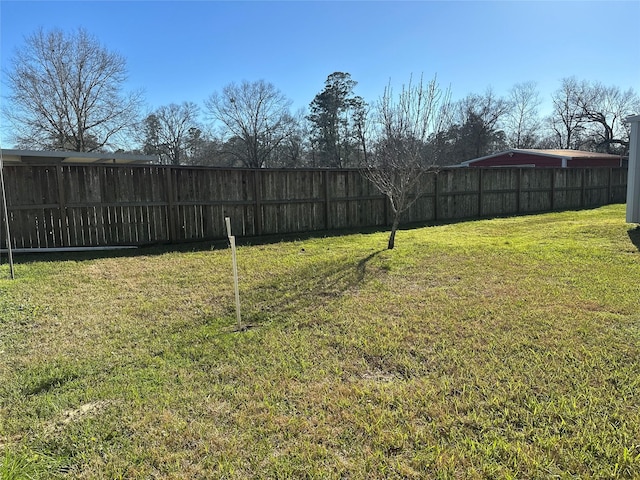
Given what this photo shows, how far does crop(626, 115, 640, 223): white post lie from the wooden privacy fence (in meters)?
4.41

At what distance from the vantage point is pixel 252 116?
3900 cm

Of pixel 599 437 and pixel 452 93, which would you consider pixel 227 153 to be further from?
pixel 599 437

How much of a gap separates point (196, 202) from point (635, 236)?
27.3ft

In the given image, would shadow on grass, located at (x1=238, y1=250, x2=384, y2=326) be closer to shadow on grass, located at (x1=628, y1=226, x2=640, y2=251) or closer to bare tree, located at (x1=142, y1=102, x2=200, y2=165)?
shadow on grass, located at (x1=628, y1=226, x2=640, y2=251)

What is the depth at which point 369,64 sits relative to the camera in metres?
12.4

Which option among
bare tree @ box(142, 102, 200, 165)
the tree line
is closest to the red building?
the tree line

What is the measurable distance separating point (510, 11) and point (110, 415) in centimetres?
917

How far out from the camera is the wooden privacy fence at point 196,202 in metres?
7.22

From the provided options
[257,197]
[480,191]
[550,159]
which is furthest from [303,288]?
[550,159]

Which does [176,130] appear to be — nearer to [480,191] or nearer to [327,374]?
[480,191]

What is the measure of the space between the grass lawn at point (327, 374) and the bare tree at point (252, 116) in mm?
34487

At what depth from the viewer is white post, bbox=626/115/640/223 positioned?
25.6ft

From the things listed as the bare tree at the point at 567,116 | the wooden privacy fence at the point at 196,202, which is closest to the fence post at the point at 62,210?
the wooden privacy fence at the point at 196,202

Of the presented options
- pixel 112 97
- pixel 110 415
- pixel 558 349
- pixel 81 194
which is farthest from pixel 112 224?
pixel 112 97
